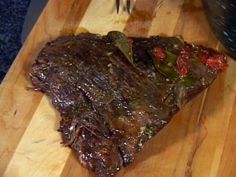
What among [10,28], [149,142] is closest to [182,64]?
[149,142]

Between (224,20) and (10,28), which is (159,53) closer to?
(224,20)

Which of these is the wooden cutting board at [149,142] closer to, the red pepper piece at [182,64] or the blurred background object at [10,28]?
the red pepper piece at [182,64]

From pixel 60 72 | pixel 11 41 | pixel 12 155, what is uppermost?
pixel 60 72

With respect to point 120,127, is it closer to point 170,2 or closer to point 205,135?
point 205,135

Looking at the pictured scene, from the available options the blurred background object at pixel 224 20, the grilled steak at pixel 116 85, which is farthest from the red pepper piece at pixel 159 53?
the blurred background object at pixel 224 20

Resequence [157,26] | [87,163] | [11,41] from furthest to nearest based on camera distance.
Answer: [11,41], [157,26], [87,163]

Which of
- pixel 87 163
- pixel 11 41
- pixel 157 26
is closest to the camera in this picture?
pixel 87 163

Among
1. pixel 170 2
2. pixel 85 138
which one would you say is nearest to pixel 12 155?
pixel 85 138
